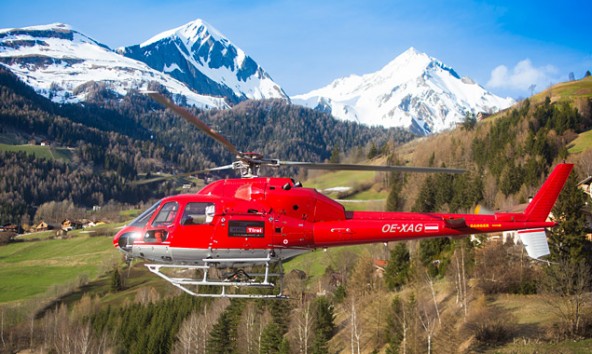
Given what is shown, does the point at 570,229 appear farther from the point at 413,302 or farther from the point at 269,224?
the point at 269,224

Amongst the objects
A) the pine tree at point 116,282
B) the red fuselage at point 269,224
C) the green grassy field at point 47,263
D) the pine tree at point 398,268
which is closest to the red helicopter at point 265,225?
the red fuselage at point 269,224

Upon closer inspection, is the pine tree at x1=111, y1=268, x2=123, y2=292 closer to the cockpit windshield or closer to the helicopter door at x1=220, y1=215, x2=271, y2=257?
the cockpit windshield

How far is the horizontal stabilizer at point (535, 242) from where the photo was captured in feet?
60.6

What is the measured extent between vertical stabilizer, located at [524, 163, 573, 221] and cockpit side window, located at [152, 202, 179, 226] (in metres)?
11.6

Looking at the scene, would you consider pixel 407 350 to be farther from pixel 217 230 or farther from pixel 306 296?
pixel 217 230

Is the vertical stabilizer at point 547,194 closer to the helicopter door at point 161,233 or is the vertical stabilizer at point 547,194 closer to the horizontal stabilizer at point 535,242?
the horizontal stabilizer at point 535,242

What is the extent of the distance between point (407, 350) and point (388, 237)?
30536mm

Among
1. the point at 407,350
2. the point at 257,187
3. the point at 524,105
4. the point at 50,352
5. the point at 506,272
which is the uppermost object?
the point at 524,105

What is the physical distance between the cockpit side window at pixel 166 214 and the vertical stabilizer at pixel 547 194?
11568mm

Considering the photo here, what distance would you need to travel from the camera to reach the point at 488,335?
48938 mm

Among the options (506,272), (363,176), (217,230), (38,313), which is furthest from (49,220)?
(217,230)

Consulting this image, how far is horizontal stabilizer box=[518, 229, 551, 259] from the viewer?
1848 cm

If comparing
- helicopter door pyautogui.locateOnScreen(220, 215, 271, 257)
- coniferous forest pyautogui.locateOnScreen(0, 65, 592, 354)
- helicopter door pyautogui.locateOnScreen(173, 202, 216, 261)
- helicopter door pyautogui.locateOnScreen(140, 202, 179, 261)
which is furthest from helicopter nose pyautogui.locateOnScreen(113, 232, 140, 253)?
coniferous forest pyautogui.locateOnScreen(0, 65, 592, 354)

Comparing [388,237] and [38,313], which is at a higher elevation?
[388,237]
